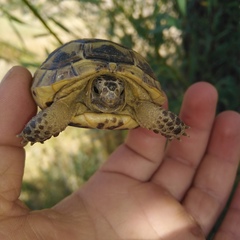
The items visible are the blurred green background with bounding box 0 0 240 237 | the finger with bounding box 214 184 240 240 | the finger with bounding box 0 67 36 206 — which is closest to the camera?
the finger with bounding box 0 67 36 206

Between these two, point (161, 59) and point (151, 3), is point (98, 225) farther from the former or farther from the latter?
point (151, 3)

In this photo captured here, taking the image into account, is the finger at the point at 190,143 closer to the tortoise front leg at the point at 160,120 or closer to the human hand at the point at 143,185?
the human hand at the point at 143,185

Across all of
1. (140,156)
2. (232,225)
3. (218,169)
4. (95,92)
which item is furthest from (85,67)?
(232,225)

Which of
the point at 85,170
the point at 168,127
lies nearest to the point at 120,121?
the point at 168,127

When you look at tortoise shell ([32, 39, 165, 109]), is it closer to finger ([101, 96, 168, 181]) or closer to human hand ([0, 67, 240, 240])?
human hand ([0, 67, 240, 240])

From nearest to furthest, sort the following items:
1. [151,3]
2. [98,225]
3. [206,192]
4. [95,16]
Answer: [98,225]
[206,192]
[151,3]
[95,16]

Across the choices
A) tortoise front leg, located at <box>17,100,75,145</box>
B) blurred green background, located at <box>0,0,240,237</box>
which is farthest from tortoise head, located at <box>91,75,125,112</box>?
blurred green background, located at <box>0,0,240,237</box>
